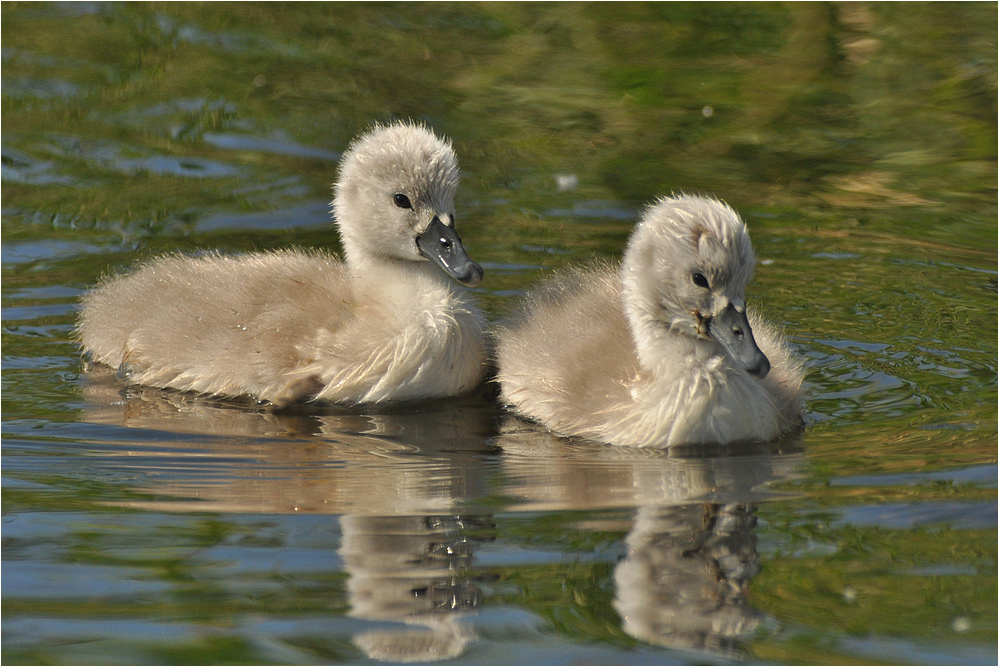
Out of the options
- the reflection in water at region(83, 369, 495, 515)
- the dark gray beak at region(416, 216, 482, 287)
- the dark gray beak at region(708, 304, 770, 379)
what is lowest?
the reflection in water at region(83, 369, 495, 515)

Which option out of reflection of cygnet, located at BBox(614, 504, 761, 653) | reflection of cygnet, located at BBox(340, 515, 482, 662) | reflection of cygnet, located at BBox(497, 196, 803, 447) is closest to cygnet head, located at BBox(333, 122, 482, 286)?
reflection of cygnet, located at BBox(497, 196, 803, 447)

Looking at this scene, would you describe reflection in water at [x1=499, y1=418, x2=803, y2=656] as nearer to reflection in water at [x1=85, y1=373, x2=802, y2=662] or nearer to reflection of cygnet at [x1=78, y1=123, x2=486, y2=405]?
reflection in water at [x1=85, y1=373, x2=802, y2=662]

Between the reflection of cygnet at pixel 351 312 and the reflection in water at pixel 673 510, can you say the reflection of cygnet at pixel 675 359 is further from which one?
the reflection of cygnet at pixel 351 312

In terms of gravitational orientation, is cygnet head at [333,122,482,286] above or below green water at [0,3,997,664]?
above

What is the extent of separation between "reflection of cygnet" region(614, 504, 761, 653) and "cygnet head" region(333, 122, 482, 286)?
5.71 ft

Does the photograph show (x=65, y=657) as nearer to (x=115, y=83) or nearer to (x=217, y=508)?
(x=217, y=508)

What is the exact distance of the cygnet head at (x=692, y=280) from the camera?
491 cm

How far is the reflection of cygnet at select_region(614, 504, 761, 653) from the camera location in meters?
3.57

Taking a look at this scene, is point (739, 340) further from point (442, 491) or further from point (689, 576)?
point (689, 576)

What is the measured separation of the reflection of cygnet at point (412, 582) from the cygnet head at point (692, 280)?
1241 mm

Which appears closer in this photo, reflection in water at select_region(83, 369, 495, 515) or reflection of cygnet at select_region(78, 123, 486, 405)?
reflection in water at select_region(83, 369, 495, 515)

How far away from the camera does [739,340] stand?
16.1ft

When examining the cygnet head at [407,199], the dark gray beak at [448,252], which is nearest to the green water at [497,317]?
the dark gray beak at [448,252]

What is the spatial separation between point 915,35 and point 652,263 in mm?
5827
